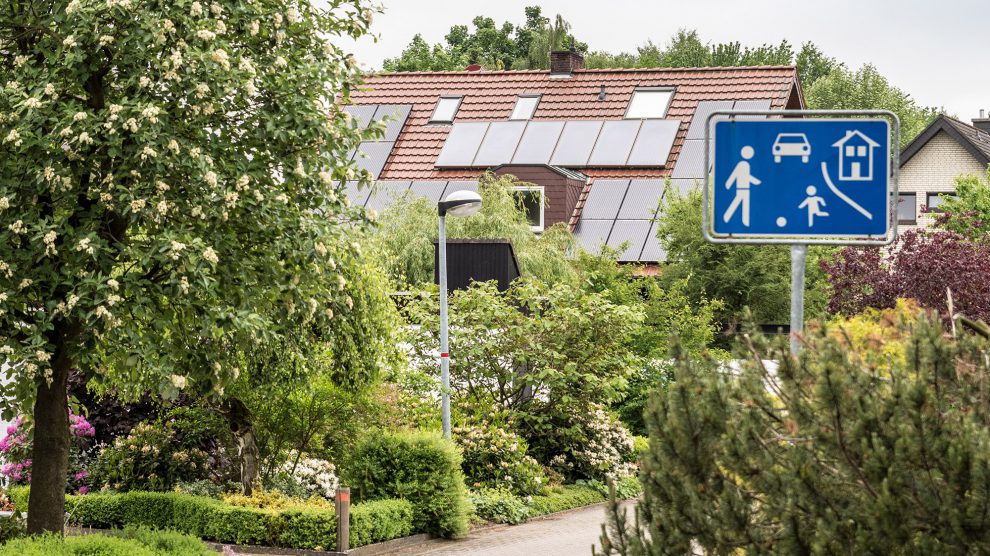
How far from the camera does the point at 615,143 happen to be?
3912 cm

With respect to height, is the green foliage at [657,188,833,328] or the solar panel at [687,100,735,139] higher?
the solar panel at [687,100,735,139]

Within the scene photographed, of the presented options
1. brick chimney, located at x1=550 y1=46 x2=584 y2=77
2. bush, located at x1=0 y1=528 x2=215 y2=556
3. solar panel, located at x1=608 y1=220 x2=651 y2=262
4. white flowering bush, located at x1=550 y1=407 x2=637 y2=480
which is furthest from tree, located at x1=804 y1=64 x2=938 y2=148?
bush, located at x1=0 y1=528 x2=215 y2=556

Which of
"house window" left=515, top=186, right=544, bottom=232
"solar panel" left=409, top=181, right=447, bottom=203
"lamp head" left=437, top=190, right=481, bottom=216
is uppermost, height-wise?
"solar panel" left=409, top=181, right=447, bottom=203

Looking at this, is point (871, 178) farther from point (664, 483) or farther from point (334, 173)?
point (334, 173)

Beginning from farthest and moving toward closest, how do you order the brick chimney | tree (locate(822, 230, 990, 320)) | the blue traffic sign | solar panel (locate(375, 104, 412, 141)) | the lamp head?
the brick chimney, solar panel (locate(375, 104, 412, 141)), tree (locate(822, 230, 990, 320)), the lamp head, the blue traffic sign

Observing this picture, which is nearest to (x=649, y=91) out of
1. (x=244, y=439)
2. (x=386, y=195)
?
(x=386, y=195)

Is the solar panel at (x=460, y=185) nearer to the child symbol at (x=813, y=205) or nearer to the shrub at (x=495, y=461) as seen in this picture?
the shrub at (x=495, y=461)

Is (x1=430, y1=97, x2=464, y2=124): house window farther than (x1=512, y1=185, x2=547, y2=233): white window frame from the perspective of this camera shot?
Yes

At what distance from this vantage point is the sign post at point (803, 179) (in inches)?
217

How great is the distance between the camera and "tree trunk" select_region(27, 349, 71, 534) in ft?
36.0

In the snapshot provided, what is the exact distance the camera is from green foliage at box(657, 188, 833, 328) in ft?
107

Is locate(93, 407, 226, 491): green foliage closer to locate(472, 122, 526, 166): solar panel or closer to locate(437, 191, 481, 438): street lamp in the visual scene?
locate(437, 191, 481, 438): street lamp

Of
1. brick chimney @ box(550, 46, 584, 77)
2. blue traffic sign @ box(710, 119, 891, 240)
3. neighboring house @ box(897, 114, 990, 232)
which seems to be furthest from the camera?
neighboring house @ box(897, 114, 990, 232)

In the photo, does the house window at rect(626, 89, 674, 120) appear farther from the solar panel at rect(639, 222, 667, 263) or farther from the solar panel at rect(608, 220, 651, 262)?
the solar panel at rect(639, 222, 667, 263)
